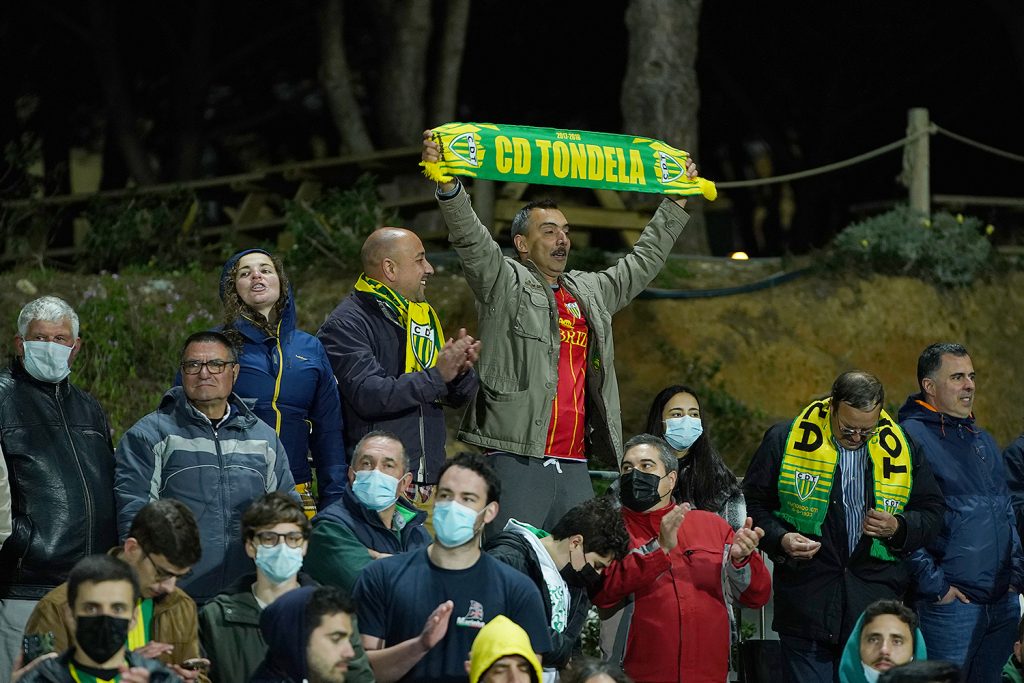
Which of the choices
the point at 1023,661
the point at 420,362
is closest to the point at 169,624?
the point at 420,362

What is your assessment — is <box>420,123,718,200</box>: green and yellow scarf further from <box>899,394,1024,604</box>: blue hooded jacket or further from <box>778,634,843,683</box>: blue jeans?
<box>778,634,843,683</box>: blue jeans

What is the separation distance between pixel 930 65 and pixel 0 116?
34.1ft

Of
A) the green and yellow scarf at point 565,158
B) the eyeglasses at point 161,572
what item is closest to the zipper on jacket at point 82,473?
the eyeglasses at point 161,572

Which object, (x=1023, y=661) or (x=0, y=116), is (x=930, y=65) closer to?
(x=0, y=116)

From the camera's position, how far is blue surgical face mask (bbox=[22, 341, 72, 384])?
6430 millimetres

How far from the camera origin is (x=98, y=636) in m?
5.23

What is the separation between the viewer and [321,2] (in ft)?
51.0

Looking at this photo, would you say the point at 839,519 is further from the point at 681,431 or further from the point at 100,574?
the point at 100,574

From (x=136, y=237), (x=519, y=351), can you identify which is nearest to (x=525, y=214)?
(x=519, y=351)

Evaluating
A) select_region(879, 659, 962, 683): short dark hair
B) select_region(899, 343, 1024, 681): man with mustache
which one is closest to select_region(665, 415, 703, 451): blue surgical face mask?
select_region(899, 343, 1024, 681): man with mustache

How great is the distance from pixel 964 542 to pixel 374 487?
116 inches

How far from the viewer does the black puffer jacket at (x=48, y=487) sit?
6.30 meters

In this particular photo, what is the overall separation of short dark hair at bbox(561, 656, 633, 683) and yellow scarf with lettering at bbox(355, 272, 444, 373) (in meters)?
1.93

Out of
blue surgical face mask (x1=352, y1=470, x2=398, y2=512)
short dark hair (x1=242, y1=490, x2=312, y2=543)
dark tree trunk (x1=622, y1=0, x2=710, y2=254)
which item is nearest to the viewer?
short dark hair (x1=242, y1=490, x2=312, y2=543)
